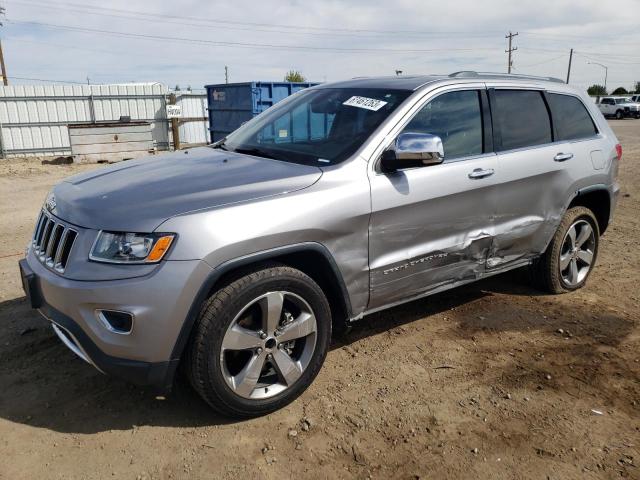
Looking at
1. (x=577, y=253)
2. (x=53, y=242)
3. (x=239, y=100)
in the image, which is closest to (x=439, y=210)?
(x=577, y=253)

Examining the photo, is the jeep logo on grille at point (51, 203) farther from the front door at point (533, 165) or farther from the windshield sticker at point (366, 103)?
the front door at point (533, 165)

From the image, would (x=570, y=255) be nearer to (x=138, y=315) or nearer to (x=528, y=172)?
(x=528, y=172)

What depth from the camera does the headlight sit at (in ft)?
8.55

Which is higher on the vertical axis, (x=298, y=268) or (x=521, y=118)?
(x=521, y=118)

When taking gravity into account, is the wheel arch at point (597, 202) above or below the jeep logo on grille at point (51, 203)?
below

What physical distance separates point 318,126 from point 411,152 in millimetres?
875

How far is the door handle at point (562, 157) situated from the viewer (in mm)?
4367

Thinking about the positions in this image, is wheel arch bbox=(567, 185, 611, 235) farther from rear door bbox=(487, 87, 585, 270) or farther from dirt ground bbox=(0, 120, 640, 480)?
dirt ground bbox=(0, 120, 640, 480)

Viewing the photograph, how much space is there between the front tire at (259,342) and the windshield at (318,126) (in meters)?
0.82

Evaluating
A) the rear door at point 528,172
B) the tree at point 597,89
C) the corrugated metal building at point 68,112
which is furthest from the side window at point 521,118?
the tree at point 597,89

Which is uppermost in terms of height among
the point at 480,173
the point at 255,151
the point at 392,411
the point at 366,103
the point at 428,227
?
the point at 366,103

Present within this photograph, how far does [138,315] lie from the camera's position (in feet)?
8.49

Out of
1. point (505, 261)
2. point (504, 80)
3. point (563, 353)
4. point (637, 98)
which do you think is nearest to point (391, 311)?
point (505, 261)

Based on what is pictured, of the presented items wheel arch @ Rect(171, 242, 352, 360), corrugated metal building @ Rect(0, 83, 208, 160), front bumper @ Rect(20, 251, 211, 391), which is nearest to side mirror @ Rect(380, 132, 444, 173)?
wheel arch @ Rect(171, 242, 352, 360)
